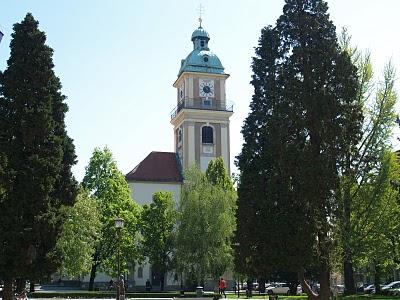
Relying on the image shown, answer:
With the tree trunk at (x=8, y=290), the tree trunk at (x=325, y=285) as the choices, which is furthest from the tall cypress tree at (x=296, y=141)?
the tree trunk at (x=8, y=290)

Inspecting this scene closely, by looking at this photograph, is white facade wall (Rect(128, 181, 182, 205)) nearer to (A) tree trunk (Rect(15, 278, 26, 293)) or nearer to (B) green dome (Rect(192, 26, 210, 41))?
(B) green dome (Rect(192, 26, 210, 41))

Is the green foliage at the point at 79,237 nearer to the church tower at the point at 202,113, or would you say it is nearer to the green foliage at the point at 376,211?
the green foliage at the point at 376,211

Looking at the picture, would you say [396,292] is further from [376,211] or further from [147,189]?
[147,189]

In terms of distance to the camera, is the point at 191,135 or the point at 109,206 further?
the point at 191,135

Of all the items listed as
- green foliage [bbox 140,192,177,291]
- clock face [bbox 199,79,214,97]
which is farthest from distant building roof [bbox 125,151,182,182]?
green foliage [bbox 140,192,177,291]

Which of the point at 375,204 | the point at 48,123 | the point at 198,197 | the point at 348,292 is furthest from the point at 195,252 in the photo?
the point at 48,123

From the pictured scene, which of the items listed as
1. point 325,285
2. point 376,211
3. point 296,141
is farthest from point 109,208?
point 325,285

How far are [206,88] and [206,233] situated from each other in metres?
24.3

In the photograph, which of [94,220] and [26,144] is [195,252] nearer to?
[94,220]

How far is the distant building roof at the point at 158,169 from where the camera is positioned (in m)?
59.4

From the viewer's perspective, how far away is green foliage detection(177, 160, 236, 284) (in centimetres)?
4041

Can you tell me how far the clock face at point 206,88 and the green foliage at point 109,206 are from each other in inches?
751

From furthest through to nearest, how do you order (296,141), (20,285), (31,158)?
(20,285), (31,158), (296,141)

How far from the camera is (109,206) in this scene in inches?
1694
